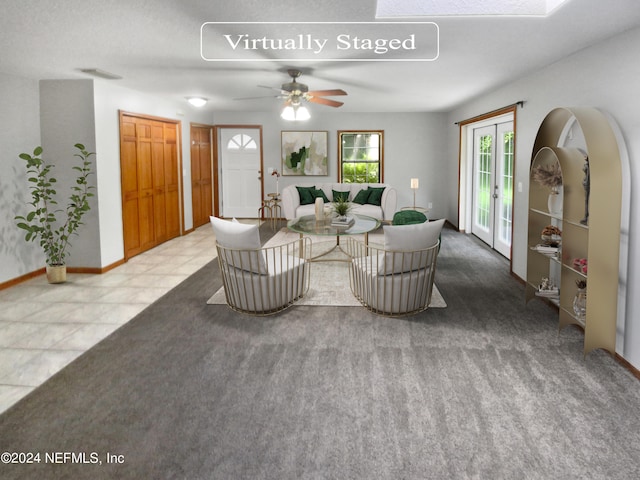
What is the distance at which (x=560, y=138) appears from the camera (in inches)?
172

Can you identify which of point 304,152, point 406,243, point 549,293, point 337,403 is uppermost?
point 304,152

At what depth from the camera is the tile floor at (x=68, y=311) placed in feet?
11.2

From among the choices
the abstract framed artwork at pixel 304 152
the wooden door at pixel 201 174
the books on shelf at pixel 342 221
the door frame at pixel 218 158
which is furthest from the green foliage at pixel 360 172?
the books on shelf at pixel 342 221

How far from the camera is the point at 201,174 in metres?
9.85

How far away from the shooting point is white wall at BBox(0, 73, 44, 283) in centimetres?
534

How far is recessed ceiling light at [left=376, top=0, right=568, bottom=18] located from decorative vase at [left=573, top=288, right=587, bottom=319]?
1.96 metres

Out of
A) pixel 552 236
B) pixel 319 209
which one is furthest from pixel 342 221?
pixel 552 236

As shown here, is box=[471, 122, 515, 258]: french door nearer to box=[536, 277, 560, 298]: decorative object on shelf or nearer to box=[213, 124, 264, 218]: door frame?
box=[536, 277, 560, 298]: decorative object on shelf

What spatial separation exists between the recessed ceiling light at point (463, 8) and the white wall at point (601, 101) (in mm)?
783

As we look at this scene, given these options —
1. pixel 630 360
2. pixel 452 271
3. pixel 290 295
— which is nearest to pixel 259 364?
pixel 290 295

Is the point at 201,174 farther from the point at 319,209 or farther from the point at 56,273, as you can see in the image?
the point at 56,273

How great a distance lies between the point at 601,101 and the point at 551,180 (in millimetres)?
715

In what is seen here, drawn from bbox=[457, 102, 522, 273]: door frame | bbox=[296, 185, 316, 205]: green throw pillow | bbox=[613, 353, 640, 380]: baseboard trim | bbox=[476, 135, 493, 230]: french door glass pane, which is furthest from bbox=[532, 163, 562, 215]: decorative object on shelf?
bbox=[296, 185, 316, 205]: green throw pillow

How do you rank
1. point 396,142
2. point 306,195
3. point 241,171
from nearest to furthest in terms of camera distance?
point 306,195
point 396,142
point 241,171
